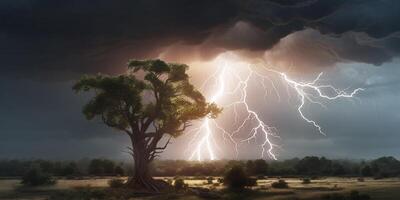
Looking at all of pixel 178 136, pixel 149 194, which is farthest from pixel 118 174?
pixel 149 194

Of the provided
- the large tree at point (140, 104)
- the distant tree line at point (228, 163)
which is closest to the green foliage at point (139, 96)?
the large tree at point (140, 104)

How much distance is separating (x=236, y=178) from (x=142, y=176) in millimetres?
12631

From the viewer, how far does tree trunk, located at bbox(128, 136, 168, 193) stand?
213ft

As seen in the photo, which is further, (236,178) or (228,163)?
(228,163)

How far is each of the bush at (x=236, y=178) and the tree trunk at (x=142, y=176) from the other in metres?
8.48

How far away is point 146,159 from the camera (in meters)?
67.6

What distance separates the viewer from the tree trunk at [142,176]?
213 feet

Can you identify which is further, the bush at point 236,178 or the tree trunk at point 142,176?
the tree trunk at point 142,176

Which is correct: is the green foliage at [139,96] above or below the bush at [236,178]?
above

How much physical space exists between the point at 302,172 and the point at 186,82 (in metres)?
52.5

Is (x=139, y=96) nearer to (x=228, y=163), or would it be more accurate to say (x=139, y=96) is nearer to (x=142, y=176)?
(x=142, y=176)

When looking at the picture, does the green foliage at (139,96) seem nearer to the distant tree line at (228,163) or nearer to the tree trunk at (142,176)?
the tree trunk at (142,176)

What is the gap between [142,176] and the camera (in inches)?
2618

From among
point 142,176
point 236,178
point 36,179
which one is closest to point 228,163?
point 142,176
